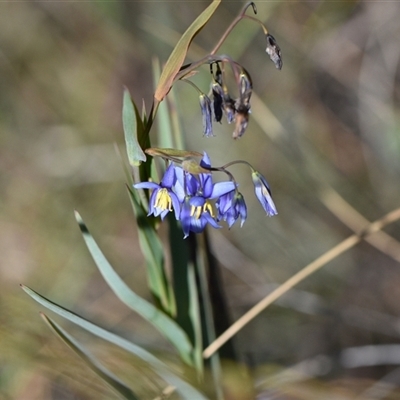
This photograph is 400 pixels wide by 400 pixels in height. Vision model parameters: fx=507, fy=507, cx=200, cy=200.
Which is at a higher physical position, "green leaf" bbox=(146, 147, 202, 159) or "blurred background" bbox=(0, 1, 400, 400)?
"blurred background" bbox=(0, 1, 400, 400)

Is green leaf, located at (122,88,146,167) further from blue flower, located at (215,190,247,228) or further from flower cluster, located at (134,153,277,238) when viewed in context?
blue flower, located at (215,190,247,228)

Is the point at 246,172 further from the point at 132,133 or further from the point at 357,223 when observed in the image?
the point at 132,133

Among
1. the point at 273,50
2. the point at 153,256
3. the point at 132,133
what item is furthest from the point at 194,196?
the point at 273,50

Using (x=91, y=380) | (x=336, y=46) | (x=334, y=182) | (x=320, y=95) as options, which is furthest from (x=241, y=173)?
(x=91, y=380)

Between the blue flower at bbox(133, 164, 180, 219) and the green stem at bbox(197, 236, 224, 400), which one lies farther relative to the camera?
the green stem at bbox(197, 236, 224, 400)

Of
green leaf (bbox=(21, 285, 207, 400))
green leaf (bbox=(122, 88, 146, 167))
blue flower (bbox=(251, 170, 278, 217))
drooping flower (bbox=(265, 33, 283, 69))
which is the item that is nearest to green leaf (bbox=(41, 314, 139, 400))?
green leaf (bbox=(21, 285, 207, 400))

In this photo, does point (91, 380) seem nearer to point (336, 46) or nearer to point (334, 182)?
point (334, 182)
